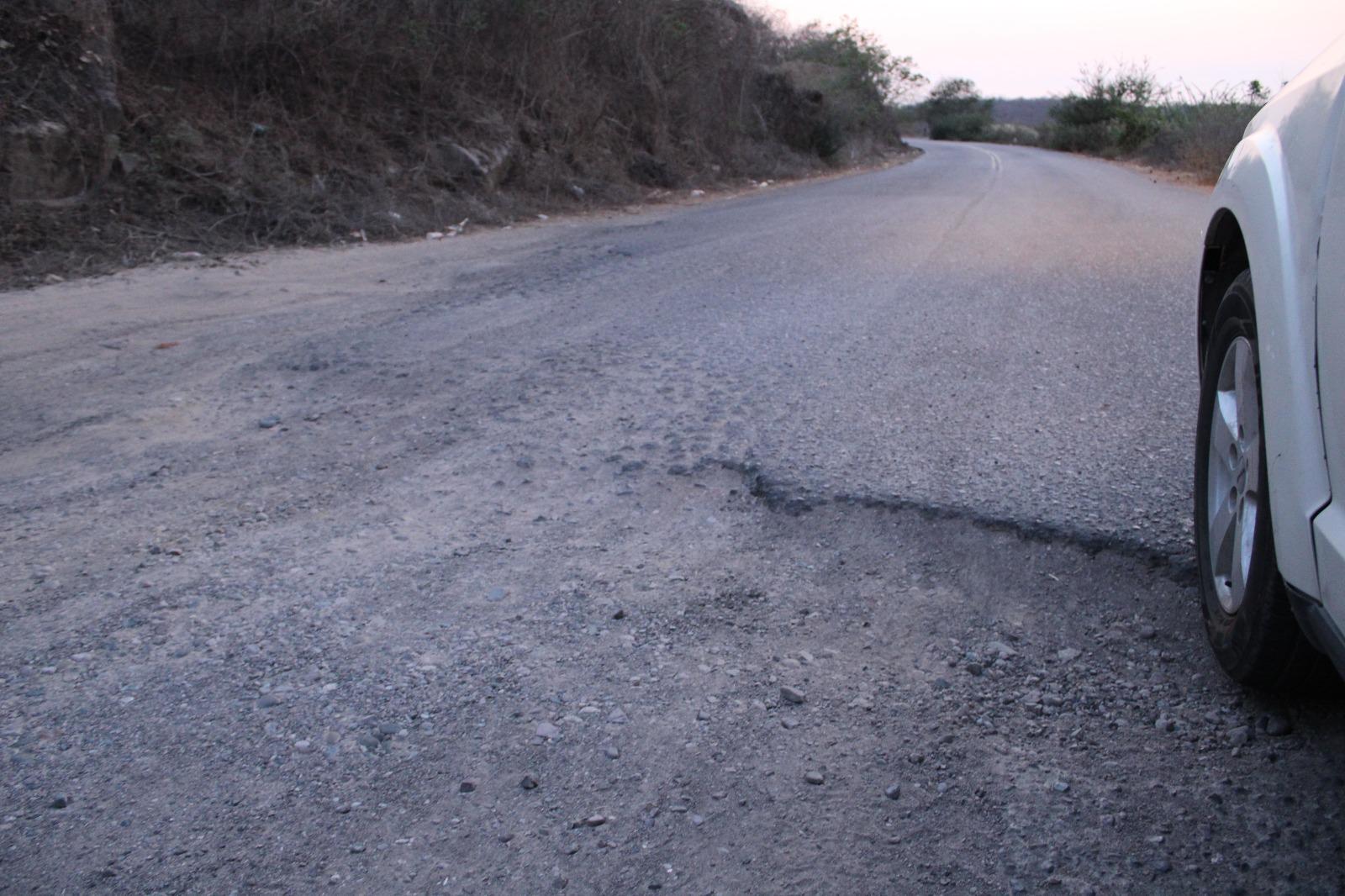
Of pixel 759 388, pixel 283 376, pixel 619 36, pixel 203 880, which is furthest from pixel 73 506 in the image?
pixel 619 36

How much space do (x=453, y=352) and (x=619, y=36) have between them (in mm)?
14200

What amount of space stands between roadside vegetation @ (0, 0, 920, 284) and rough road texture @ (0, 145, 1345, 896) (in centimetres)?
367

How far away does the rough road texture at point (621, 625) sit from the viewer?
1.93 meters

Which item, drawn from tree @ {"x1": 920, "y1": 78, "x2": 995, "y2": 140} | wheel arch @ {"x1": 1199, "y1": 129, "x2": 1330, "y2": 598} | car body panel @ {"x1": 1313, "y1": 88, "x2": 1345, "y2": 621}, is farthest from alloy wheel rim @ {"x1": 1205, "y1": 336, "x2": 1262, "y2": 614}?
tree @ {"x1": 920, "y1": 78, "x2": 995, "y2": 140}

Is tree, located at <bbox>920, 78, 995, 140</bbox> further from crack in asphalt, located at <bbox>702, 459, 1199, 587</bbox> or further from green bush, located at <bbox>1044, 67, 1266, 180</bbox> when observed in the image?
crack in asphalt, located at <bbox>702, 459, 1199, 587</bbox>

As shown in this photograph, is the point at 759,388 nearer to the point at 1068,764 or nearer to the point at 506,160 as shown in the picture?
the point at 1068,764

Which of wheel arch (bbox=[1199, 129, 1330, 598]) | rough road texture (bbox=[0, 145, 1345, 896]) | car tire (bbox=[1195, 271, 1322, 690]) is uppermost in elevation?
wheel arch (bbox=[1199, 129, 1330, 598])

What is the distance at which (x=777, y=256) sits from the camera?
883 cm

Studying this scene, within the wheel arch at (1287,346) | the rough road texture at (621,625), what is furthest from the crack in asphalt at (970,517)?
the wheel arch at (1287,346)

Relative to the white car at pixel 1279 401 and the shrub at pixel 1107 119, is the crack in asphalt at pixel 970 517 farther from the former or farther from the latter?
the shrub at pixel 1107 119

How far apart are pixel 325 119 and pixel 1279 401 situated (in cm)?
1178

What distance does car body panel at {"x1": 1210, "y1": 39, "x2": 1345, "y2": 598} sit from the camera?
178cm

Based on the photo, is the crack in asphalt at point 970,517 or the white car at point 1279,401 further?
the crack in asphalt at point 970,517

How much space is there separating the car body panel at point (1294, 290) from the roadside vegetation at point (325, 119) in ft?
25.5
